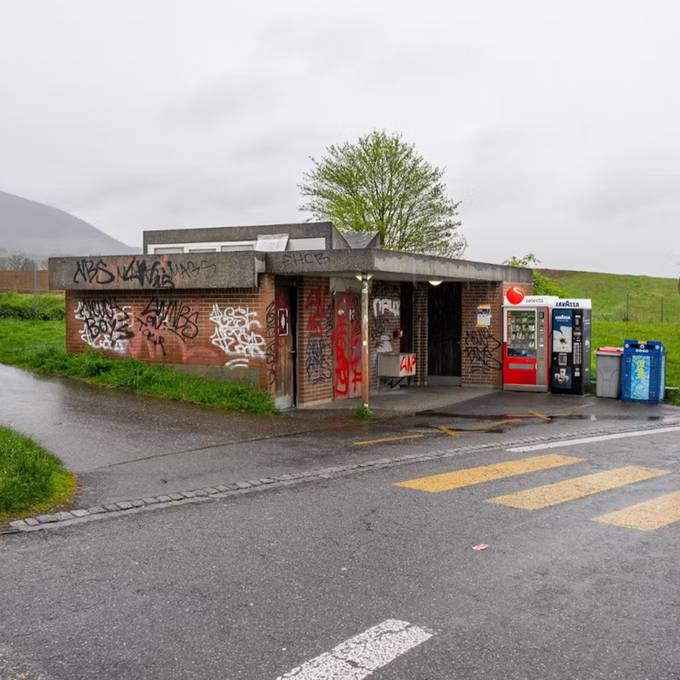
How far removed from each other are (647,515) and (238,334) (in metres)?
8.53

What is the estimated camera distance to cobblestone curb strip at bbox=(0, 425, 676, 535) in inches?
270

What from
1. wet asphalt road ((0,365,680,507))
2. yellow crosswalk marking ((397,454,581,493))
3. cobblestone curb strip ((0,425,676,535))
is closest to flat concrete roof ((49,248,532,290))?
wet asphalt road ((0,365,680,507))

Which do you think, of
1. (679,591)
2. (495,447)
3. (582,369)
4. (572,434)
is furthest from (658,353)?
(679,591)

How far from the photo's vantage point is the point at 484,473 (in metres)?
9.20

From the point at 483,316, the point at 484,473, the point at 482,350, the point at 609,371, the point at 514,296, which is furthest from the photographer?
the point at 482,350

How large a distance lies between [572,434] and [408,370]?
6.03 m

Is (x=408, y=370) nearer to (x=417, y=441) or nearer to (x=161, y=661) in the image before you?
(x=417, y=441)

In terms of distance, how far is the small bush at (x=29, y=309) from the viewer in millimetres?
26484

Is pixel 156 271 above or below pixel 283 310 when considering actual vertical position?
above

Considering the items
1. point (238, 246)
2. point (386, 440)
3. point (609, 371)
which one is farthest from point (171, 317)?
point (609, 371)

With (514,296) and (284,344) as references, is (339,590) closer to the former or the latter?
(284,344)

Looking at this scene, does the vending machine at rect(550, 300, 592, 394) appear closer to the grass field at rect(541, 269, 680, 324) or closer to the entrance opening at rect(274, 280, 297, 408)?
the entrance opening at rect(274, 280, 297, 408)

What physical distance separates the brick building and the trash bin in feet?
7.99

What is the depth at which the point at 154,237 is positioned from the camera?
66.1 ft
